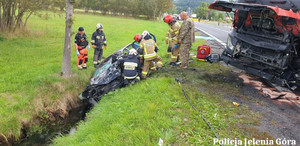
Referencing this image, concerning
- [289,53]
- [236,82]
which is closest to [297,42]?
[289,53]

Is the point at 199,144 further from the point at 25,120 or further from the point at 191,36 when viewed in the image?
the point at 191,36

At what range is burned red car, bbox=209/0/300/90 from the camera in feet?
14.6

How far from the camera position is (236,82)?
5672 mm

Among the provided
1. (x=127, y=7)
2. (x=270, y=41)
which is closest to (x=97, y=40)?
(x=270, y=41)

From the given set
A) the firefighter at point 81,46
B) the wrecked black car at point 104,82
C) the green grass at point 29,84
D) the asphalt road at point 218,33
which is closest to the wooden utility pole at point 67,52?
the green grass at point 29,84

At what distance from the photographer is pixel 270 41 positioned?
16.0 feet

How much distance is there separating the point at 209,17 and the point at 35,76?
299ft

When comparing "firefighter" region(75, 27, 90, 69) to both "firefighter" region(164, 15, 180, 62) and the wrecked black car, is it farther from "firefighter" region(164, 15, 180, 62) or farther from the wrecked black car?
"firefighter" region(164, 15, 180, 62)

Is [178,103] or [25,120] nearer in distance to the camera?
[178,103]

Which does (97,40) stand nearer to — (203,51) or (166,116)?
(203,51)

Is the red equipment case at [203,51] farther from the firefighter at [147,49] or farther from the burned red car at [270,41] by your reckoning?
the firefighter at [147,49]

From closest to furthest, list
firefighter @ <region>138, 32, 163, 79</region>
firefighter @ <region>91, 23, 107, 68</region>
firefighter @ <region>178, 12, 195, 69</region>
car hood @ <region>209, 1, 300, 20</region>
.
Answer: car hood @ <region>209, 1, 300, 20</region>
firefighter @ <region>138, 32, 163, 79</region>
firefighter @ <region>178, 12, 195, 69</region>
firefighter @ <region>91, 23, 107, 68</region>

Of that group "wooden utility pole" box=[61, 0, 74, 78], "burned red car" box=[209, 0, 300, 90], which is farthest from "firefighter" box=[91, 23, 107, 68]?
"burned red car" box=[209, 0, 300, 90]

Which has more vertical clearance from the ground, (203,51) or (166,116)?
(203,51)
